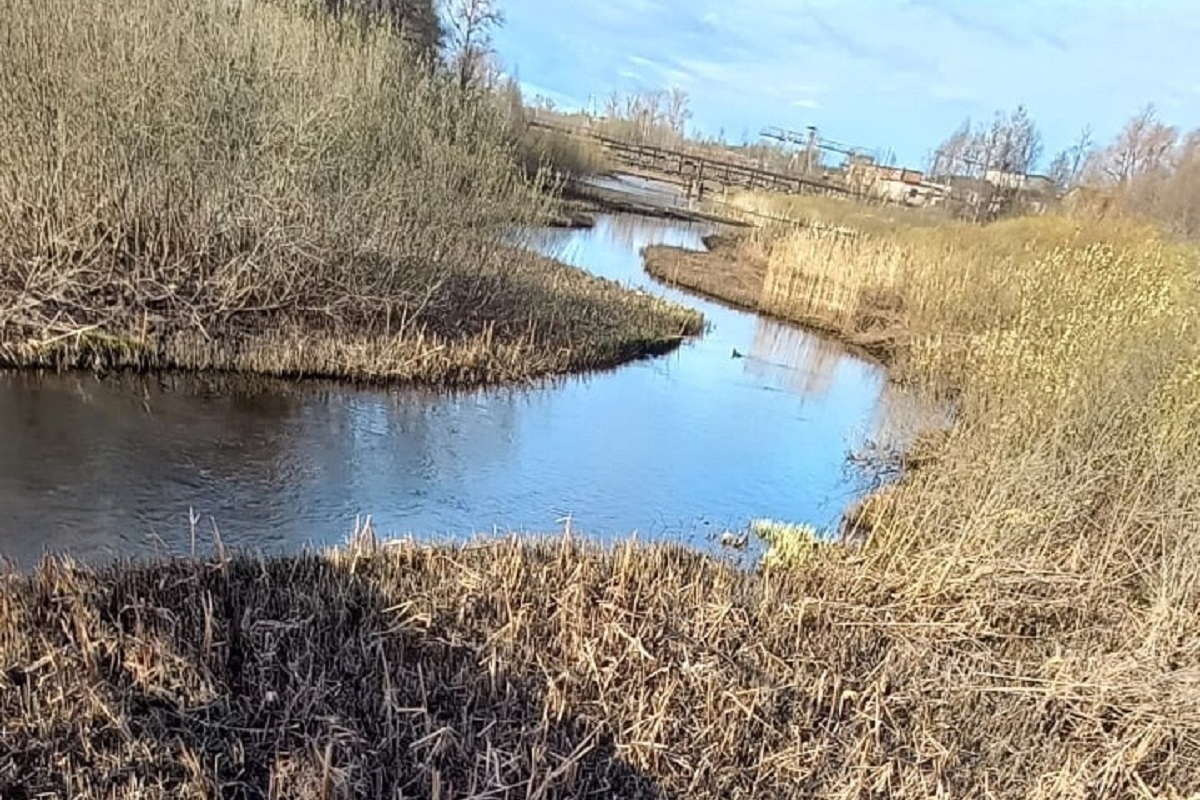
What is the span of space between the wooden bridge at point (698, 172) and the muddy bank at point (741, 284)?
1907 centimetres

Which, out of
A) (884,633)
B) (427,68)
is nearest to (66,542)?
(884,633)

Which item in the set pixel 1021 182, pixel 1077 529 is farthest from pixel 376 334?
pixel 1021 182

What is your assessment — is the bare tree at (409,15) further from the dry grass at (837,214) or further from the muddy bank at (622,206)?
the dry grass at (837,214)

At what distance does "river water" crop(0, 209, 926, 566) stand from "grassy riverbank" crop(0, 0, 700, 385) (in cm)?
70

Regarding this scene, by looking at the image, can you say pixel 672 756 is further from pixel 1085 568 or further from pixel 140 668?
pixel 1085 568

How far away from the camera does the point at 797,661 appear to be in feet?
18.2

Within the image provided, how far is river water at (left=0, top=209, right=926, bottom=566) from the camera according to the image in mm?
7281

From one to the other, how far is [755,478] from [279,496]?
4918 mm

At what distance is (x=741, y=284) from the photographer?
22719mm

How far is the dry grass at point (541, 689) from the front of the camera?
414cm

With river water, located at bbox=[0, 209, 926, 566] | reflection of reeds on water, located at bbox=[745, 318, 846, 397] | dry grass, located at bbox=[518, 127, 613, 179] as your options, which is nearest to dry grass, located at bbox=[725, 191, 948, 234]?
reflection of reeds on water, located at bbox=[745, 318, 846, 397]

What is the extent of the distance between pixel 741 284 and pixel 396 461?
587 inches

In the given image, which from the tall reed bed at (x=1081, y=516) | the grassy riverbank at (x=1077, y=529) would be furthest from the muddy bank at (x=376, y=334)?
the tall reed bed at (x=1081, y=516)

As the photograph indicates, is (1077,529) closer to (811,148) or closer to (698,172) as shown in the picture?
Answer: (698,172)
